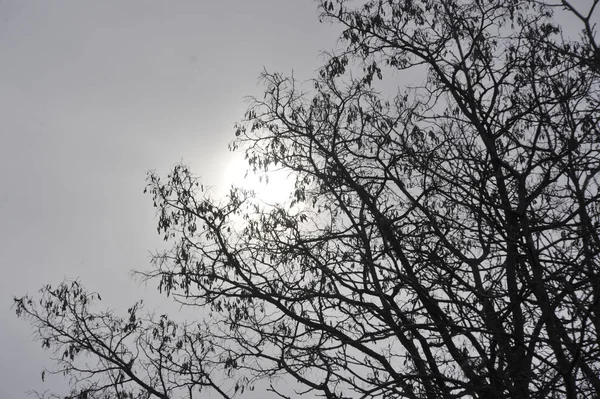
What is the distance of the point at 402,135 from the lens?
25.4 ft

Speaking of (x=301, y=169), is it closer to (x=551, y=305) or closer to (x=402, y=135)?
(x=402, y=135)

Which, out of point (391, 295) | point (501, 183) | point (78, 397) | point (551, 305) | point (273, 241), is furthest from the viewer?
point (78, 397)

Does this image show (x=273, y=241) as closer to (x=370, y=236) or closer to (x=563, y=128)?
(x=370, y=236)

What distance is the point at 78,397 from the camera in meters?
10.5

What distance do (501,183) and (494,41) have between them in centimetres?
310

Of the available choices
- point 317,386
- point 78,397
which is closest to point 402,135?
point 317,386

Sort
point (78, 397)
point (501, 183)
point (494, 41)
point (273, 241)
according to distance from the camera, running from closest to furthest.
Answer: point (501, 183) → point (273, 241) → point (494, 41) → point (78, 397)

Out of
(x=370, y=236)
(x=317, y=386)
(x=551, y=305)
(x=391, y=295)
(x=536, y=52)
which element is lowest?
(x=551, y=305)

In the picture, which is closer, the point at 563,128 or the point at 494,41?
the point at 563,128

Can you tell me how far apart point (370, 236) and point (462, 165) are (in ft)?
7.15

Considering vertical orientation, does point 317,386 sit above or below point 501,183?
below

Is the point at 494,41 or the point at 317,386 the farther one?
the point at 494,41

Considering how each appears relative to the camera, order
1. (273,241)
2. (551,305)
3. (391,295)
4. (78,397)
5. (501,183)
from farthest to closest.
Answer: (78,397) < (273,241) < (391,295) < (501,183) < (551,305)

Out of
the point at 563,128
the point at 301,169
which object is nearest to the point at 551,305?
the point at 563,128
